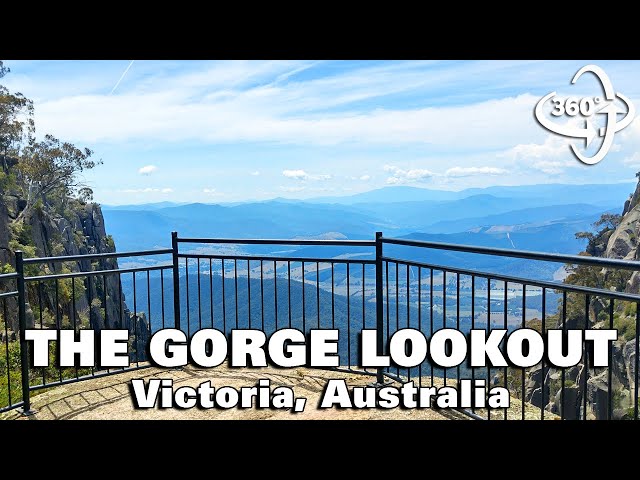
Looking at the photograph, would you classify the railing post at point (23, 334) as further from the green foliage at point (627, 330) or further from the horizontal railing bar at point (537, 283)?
the green foliage at point (627, 330)

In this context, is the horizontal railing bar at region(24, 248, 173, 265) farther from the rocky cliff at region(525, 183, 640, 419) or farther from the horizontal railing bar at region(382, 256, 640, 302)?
the rocky cliff at region(525, 183, 640, 419)

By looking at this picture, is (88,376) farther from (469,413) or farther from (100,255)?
(469,413)

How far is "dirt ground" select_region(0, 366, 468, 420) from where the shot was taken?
4703 mm

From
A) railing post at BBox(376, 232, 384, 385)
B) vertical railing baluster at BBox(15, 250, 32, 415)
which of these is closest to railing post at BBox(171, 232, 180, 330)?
vertical railing baluster at BBox(15, 250, 32, 415)

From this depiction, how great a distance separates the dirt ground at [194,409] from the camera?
4.70 meters

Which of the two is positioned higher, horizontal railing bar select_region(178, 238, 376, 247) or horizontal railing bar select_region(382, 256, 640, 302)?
horizontal railing bar select_region(178, 238, 376, 247)

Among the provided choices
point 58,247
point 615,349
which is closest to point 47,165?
point 58,247

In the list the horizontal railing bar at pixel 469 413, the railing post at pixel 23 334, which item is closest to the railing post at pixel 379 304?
the horizontal railing bar at pixel 469 413

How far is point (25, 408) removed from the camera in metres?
4.96

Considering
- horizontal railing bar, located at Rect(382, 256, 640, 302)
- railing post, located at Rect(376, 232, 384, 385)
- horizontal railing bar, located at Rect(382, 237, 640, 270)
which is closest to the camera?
horizontal railing bar, located at Rect(382, 237, 640, 270)

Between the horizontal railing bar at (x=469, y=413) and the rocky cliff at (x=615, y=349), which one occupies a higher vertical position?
the horizontal railing bar at (x=469, y=413)

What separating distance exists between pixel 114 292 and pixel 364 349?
59472 millimetres

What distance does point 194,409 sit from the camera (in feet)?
15.9
